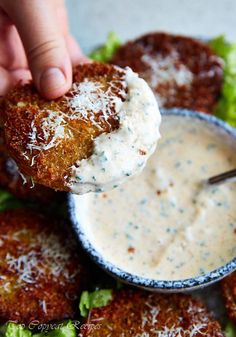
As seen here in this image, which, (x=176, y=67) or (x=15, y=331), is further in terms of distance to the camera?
(x=176, y=67)

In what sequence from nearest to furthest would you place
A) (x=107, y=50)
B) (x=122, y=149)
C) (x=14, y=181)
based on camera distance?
(x=122, y=149) < (x=14, y=181) < (x=107, y=50)

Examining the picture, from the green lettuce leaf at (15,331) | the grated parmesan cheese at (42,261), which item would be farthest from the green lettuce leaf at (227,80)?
the green lettuce leaf at (15,331)

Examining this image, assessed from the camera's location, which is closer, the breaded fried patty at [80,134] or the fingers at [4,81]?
the breaded fried patty at [80,134]

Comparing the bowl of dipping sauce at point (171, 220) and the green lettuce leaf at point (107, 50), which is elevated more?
the green lettuce leaf at point (107, 50)

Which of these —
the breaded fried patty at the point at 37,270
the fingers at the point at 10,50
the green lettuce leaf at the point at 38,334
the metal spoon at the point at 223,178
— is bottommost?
→ the green lettuce leaf at the point at 38,334

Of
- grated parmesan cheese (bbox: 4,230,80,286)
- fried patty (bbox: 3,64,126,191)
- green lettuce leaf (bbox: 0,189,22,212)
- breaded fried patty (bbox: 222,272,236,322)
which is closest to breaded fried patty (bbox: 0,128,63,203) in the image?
green lettuce leaf (bbox: 0,189,22,212)

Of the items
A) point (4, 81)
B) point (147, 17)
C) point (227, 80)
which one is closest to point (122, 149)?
point (4, 81)

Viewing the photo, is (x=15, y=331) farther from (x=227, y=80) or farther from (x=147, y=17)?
(x=147, y=17)

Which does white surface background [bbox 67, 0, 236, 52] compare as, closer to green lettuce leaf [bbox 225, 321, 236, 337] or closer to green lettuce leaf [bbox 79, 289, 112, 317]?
green lettuce leaf [bbox 79, 289, 112, 317]

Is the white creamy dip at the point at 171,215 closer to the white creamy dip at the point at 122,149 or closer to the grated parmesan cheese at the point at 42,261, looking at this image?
the grated parmesan cheese at the point at 42,261
